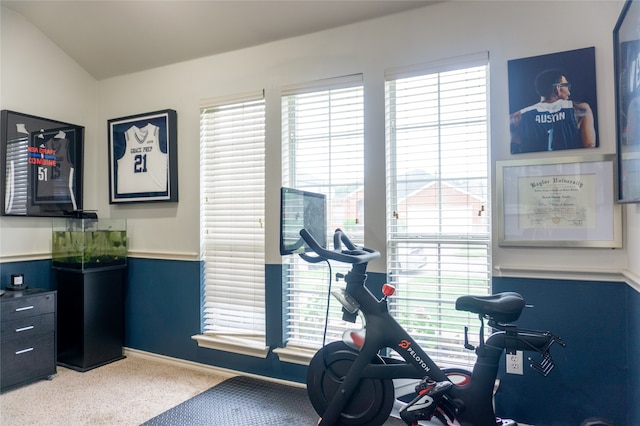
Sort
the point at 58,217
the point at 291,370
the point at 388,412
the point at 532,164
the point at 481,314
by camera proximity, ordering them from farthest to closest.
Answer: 1. the point at 58,217
2. the point at 291,370
3. the point at 532,164
4. the point at 388,412
5. the point at 481,314

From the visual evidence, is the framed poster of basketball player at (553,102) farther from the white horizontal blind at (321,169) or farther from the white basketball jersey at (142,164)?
the white basketball jersey at (142,164)

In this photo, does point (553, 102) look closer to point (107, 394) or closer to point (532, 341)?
point (532, 341)

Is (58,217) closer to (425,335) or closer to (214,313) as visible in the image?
(214,313)

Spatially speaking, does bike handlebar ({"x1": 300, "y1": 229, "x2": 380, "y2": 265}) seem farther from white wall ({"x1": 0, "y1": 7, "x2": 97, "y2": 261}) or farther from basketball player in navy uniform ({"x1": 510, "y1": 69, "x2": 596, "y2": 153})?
white wall ({"x1": 0, "y1": 7, "x2": 97, "y2": 261})

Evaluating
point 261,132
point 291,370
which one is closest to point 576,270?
point 291,370

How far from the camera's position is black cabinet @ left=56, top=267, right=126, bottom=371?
318 centimetres

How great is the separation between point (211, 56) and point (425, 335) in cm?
273

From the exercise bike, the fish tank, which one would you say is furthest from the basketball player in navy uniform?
the fish tank

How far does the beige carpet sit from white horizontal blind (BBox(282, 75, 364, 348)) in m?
0.88

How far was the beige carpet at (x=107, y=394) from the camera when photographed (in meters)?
2.39

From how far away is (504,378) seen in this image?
222cm

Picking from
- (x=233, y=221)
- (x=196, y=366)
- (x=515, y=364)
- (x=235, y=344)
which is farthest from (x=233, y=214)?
(x=515, y=364)

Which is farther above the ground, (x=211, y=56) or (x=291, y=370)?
(x=211, y=56)

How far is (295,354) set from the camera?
275 cm
